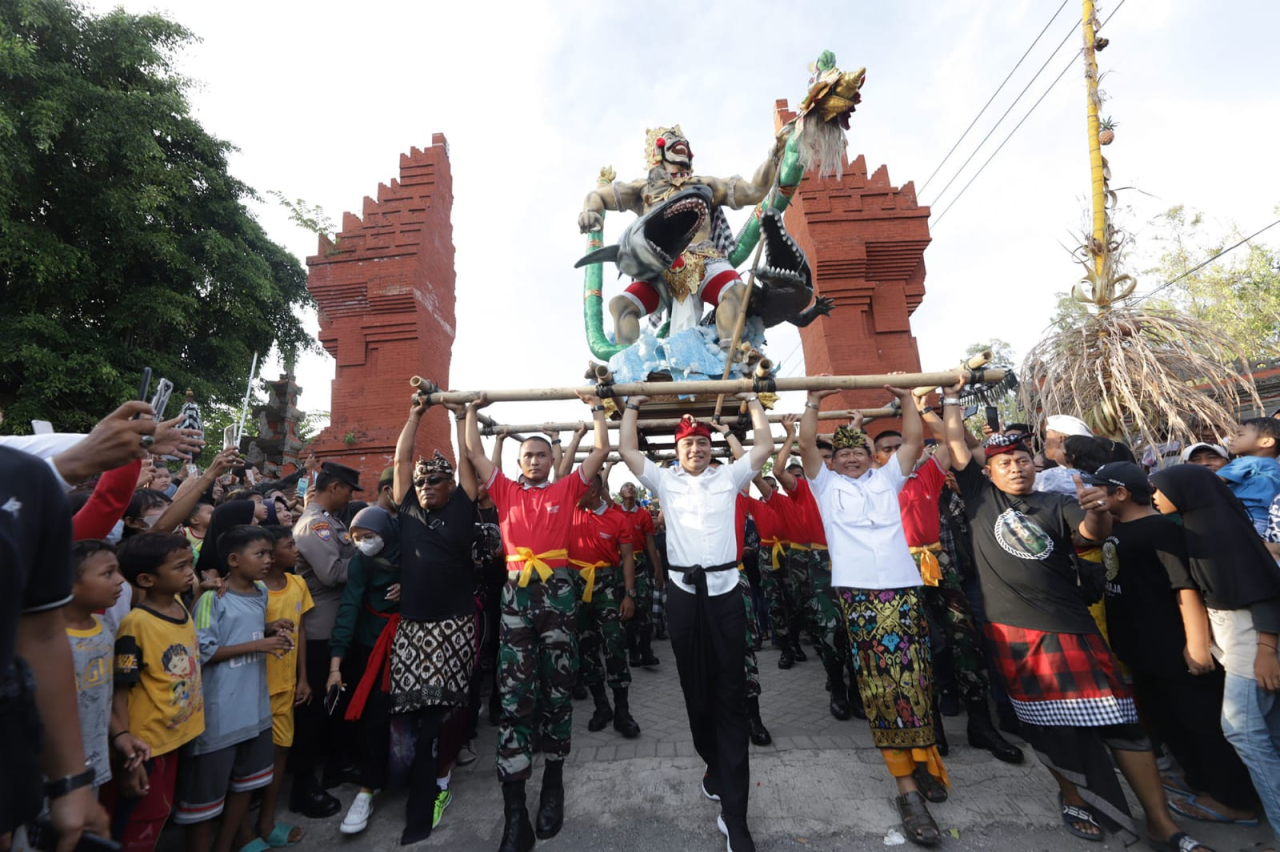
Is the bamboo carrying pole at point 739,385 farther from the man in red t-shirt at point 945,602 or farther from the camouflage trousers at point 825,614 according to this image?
the camouflage trousers at point 825,614

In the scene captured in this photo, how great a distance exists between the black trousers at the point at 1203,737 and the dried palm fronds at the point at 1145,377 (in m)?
2.12

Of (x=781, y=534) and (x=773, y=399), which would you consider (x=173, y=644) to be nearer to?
(x=773, y=399)

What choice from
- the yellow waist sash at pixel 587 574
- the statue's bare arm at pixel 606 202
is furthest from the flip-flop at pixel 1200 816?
the statue's bare arm at pixel 606 202

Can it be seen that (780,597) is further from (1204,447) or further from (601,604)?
(1204,447)

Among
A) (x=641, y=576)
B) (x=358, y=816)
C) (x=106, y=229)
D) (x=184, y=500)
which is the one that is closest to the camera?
(x=184, y=500)

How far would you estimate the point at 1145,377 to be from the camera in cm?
428

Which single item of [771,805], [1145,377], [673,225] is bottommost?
[771,805]

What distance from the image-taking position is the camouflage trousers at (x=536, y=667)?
285cm

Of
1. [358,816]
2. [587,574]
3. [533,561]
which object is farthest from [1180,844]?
[358,816]

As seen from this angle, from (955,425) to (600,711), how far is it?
3167 millimetres

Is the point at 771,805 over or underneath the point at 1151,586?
underneath

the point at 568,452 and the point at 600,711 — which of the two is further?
the point at 600,711

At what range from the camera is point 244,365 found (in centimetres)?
1453

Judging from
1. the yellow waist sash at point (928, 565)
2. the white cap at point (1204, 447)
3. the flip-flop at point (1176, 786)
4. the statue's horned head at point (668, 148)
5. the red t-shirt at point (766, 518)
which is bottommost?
the flip-flop at point (1176, 786)
